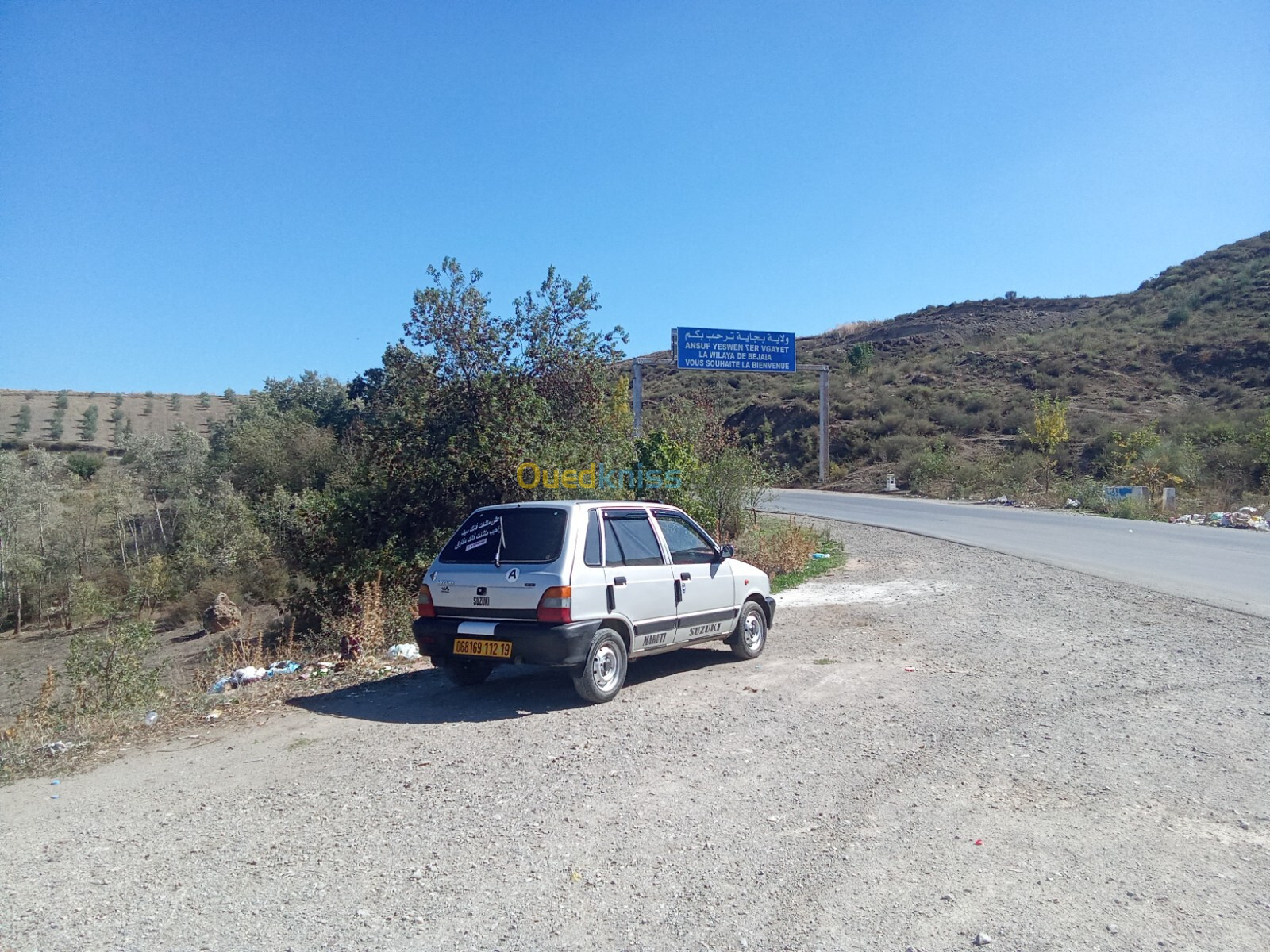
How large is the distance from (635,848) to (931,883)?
1.39 metres

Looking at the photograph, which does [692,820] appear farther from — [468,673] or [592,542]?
[468,673]

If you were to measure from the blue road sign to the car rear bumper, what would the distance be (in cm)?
2031

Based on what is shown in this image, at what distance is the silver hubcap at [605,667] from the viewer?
24.1 feet

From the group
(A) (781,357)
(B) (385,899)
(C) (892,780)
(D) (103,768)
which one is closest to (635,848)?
(B) (385,899)

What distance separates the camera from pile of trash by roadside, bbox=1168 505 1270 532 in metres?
23.4

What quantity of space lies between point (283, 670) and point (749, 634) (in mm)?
4738

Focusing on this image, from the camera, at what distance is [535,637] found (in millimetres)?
7094

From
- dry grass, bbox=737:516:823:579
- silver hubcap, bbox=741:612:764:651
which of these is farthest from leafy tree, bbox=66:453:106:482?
silver hubcap, bbox=741:612:764:651

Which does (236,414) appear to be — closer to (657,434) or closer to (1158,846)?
(657,434)

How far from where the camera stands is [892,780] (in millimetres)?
5461

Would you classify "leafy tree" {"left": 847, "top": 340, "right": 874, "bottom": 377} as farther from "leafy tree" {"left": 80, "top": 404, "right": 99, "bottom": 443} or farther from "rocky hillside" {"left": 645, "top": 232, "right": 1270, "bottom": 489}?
"leafy tree" {"left": 80, "top": 404, "right": 99, "bottom": 443}

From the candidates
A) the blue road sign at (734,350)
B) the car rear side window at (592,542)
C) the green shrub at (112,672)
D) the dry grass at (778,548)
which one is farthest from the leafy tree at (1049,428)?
the green shrub at (112,672)

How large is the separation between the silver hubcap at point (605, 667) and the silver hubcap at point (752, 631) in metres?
1.96

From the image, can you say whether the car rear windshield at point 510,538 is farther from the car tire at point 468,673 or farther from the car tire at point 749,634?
the car tire at point 749,634
